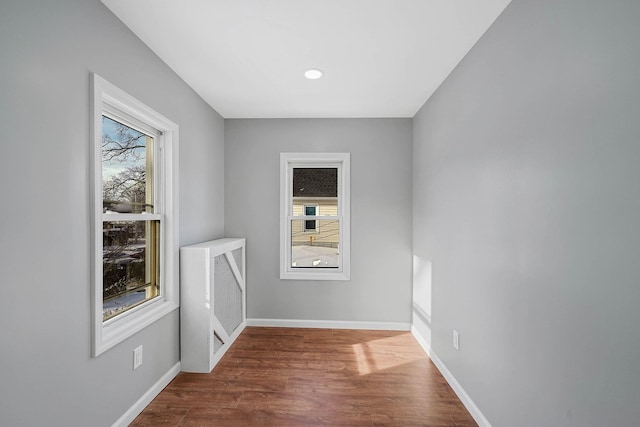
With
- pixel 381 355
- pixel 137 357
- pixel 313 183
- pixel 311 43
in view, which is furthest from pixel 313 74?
pixel 381 355

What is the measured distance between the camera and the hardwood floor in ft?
6.51

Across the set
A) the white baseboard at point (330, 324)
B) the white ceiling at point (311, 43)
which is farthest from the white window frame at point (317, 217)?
the white ceiling at point (311, 43)

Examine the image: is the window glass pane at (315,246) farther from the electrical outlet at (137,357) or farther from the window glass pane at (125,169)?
the electrical outlet at (137,357)

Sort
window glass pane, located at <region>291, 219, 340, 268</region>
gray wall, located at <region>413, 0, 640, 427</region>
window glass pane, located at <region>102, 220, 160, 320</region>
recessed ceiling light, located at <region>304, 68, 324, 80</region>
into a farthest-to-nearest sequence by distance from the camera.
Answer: window glass pane, located at <region>291, 219, 340, 268</region>, recessed ceiling light, located at <region>304, 68, 324, 80</region>, window glass pane, located at <region>102, 220, 160, 320</region>, gray wall, located at <region>413, 0, 640, 427</region>

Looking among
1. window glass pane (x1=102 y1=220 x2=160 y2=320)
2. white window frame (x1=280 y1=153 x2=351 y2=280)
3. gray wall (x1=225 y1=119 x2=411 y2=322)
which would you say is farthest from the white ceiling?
window glass pane (x1=102 y1=220 x2=160 y2=320)

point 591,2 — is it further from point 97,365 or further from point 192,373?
point 192,373

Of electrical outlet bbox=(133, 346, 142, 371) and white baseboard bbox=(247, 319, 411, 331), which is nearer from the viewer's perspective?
electrical outlet bbox=(133, 346, 142, 371)

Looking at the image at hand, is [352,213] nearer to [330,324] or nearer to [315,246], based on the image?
[315,246]

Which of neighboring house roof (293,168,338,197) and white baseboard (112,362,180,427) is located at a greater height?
neighboring house roof (293,168,338,197)

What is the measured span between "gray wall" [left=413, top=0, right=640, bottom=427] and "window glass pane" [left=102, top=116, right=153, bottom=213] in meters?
2.36

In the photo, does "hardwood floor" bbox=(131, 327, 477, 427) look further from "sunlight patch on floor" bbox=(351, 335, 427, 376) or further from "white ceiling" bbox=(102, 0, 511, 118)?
"white ceiling" bbox=(102, 0, 511, 118)


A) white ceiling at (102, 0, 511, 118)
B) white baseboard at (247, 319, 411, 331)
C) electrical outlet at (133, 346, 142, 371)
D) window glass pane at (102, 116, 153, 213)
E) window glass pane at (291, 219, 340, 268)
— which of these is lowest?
white baseboard at (247, 319, 411, 331)

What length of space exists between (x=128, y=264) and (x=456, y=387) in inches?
101

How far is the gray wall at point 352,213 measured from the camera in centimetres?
353
